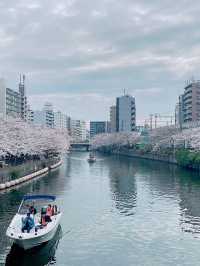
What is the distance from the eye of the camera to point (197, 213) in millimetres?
37312

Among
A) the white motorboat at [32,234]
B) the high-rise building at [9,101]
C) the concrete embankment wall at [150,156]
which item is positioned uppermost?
the high-rise building at [9,101]

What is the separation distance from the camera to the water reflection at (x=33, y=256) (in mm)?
24500

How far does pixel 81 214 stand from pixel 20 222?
8.75 metres

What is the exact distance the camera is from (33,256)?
25703 millimetres

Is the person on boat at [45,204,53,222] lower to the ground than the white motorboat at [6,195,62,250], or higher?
higher

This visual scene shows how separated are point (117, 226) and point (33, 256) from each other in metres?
8.14

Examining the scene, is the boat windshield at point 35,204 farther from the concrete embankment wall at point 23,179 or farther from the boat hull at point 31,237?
the concrete embankment wall at point 23,179

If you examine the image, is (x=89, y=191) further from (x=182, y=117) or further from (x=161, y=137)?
(x=182, y=117)

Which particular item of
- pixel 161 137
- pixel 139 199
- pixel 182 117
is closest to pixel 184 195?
pixel 139 199

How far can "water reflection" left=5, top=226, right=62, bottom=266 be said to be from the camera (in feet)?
80.4

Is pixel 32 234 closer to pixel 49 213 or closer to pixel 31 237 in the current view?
pixel 31 237

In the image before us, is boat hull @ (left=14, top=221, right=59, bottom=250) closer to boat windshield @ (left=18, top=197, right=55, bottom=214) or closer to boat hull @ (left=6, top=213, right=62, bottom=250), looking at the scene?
boat hull @ (left=6, top=213, right=62, bottom=250)

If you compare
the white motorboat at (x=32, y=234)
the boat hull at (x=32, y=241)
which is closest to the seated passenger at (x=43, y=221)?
the white motorboat at (x=32, y=234)

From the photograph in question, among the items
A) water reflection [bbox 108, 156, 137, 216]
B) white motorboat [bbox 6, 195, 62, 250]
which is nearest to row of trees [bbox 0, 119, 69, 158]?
water reflection [bbox 108, 156, 137, 216]
